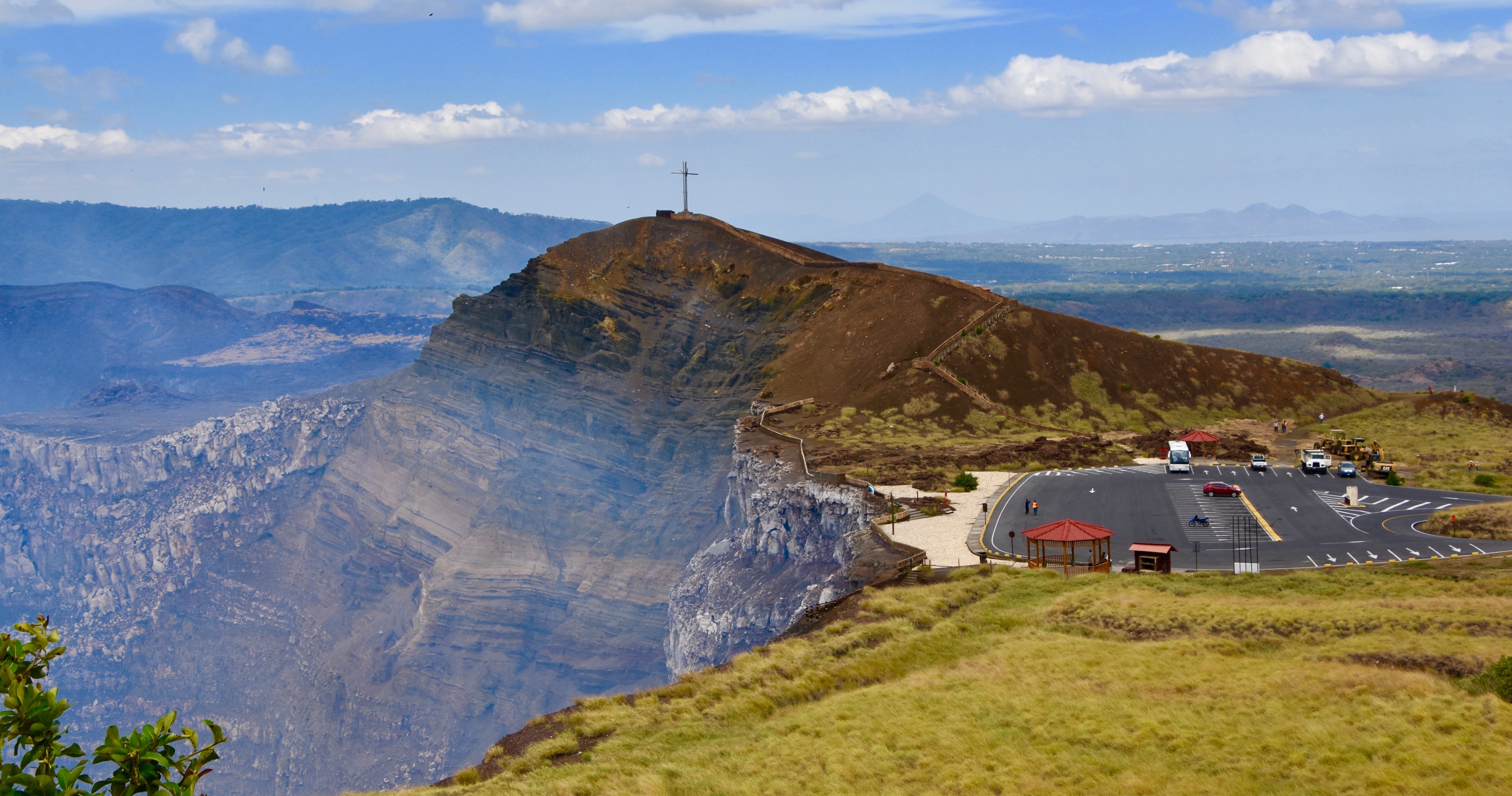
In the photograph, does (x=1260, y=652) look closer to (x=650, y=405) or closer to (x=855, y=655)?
(x=855, y=655)

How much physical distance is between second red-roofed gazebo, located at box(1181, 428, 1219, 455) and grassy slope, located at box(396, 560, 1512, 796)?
27.2 metres

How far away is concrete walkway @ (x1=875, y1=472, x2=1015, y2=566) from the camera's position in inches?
1563

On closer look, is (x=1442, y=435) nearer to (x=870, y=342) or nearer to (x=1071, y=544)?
(x=870, y=342)

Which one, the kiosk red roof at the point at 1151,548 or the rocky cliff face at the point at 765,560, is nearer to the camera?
the kiosk red roof at the point at 1151,548

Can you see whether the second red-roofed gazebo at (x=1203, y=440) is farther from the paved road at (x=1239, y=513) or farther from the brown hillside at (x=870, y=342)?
the brown hillside at (x=870, y=342)

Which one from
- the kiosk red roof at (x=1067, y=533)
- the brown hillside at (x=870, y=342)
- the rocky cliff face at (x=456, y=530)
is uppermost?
the brown hillside at (x=870, y=342)

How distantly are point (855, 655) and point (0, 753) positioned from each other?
23027 mm

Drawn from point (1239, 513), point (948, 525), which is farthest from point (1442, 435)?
point (948, 525)

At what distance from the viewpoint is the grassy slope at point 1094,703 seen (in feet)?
63.6

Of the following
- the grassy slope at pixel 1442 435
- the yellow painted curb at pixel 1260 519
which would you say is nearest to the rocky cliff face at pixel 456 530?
the yellow painted curb at pixel 1260 519

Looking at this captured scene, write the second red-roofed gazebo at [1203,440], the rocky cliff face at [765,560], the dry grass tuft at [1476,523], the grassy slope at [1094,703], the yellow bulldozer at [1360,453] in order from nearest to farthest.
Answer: the grassy slope at [1094,703]
the dry grass tuft at [1476,523]
the rocky cliff face at [765,560]
the yellow bulldozer at [1360,453]
the second red-roofed gazebo at [1203,440]

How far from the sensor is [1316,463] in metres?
54.5

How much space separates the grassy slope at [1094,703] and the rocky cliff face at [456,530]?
150ft

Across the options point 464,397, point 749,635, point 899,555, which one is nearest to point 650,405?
point 464,397
